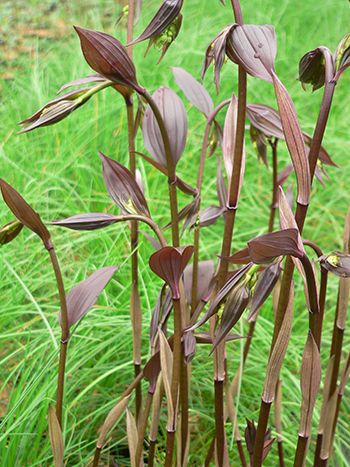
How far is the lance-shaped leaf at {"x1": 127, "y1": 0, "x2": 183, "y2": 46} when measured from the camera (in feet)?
1.15

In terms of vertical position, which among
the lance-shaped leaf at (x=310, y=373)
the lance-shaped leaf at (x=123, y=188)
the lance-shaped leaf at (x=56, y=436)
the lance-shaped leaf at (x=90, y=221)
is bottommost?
the lance-shaped leaf at (x=56, y=436)

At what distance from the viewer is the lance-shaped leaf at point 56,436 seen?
462mm

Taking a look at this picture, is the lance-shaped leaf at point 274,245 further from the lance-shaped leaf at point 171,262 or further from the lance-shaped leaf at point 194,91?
the lance-shaped leaf at point 194,91

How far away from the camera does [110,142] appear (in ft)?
4.66

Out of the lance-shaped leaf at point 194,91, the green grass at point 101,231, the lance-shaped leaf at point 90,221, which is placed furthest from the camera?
the green grass at point 101,231

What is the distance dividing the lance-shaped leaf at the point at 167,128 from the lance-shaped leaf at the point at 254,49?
0.10m

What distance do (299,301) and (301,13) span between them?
211cm

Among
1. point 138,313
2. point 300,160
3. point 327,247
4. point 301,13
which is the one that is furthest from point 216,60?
point 301,13

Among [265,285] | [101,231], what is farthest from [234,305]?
[101,231]

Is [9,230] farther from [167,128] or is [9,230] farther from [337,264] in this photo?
[337,264]

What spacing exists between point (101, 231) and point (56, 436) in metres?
0.56

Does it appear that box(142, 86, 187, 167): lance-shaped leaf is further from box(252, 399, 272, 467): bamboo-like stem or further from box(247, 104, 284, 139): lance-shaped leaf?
box(252, 399, 272, 467): bamboo-like stem

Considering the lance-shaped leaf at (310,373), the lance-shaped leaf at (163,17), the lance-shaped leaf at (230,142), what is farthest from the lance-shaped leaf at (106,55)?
the lance-shaped leaf at (310,373)

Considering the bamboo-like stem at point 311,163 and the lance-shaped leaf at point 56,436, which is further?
the lance-shaped leaf at point 56,436
